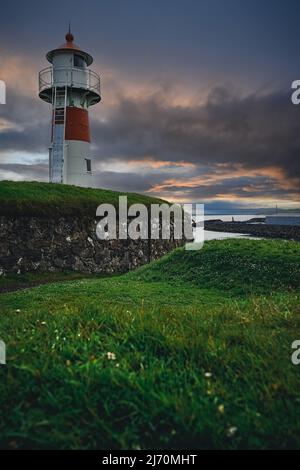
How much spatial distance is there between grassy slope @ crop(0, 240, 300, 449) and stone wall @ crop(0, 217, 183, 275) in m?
16.3

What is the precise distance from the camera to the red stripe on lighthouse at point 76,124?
116ft

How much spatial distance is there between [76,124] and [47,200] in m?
13.2

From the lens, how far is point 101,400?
4.05 meters

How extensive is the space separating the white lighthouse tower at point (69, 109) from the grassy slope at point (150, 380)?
98.5 ft

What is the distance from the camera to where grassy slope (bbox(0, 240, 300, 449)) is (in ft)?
12.0

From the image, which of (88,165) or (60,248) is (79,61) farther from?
(60,248)

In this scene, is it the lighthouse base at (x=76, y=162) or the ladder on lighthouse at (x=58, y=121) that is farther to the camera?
the lighthouse base at (x=76, y=162)

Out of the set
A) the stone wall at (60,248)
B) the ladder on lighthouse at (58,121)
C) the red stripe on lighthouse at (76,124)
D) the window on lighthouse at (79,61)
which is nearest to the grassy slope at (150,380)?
the stone wall at (60,248)

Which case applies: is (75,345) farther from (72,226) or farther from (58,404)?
(72,226)

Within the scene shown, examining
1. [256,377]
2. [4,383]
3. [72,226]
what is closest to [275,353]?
[256,377]

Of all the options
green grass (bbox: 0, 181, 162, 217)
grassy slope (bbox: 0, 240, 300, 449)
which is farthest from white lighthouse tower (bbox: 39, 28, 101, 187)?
grassy slope (bbox: 0, 240, 300, 449)

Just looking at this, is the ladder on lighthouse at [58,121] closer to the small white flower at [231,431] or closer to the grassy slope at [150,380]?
the grassy slope at [150,380]

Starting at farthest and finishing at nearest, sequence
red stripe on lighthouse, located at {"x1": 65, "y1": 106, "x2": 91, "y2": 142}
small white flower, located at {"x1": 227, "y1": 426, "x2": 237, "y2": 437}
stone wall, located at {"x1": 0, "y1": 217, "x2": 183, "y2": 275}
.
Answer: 1. red stripe on lighthouse, located at {"x1": 65, "y1": 106, "x2": 91, "y2": 142}
2. stone wall, located at {"x1": 0, "y1": 217, "x2": 183, "y2": 275}
3. small white flower, located at {"x1": 227, "y1": 426, "x2": 237, "y2": 437}

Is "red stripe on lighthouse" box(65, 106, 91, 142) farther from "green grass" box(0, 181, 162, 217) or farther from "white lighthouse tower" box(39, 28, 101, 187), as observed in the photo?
"green grass" box(0, 181, 162, 217)
